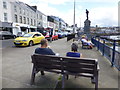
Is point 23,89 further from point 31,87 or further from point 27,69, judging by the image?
point 27,69

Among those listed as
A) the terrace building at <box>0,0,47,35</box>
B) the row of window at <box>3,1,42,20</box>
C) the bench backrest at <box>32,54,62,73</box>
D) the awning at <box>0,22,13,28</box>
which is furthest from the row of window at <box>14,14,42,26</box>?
the bench backrest at <box>32,54,62,73</box>

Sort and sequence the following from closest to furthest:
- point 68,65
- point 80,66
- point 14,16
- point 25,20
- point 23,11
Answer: point 80,66 < point 68,65 < point 14,16 < point 23,11 < point 25,20

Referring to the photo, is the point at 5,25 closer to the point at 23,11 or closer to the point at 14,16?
the point at 14,16

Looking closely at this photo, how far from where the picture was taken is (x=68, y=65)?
3.13 metres

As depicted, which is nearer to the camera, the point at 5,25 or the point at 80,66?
the point at 80,66

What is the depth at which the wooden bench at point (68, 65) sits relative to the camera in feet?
9.67

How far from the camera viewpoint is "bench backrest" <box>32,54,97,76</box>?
295cm

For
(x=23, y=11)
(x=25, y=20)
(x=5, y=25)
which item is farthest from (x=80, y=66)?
(x=25, y=20)

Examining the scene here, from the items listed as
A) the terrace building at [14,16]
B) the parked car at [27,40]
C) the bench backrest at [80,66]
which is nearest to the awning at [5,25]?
the terrace building at [14,16]

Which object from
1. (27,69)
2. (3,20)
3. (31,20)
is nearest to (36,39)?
(27,69)

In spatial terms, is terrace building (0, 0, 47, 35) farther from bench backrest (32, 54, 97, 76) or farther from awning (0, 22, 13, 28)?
bench backrest (32, 54, 97, 76)

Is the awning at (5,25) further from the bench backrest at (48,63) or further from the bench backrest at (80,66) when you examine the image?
the bench backrest at (80,66)

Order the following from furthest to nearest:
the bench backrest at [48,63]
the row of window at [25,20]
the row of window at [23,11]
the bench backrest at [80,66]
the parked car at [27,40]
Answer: the row of window at [25,20] < the row of window at [23,11] < the parked car at [27,40] < the bench backrest at [48,63] < the bench backrest at [80,66]

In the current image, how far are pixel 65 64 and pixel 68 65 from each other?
0.09 metres
